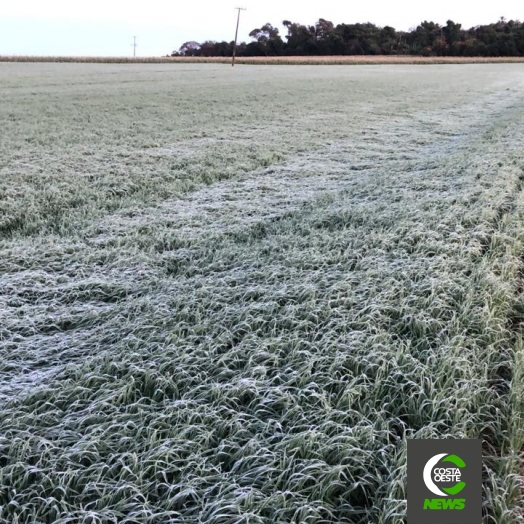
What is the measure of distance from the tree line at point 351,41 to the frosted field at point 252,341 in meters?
72.1

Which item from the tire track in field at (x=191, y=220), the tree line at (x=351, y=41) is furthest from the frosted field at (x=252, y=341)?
the tree line at (x=351, y=41)

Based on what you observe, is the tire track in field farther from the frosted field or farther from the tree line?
the tree line

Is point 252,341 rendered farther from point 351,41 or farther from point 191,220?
point 351,41

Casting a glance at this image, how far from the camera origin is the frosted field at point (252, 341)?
2.01m

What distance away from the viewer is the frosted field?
2.01 metres

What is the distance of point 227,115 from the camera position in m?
14.7

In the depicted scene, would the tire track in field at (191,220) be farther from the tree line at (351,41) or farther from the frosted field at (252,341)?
the tree line at (351,41)

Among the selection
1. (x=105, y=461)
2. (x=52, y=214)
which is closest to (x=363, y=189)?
(x=52, y=214)

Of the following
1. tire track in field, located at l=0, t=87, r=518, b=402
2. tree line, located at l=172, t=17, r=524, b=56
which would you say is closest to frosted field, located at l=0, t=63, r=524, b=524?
tire track in field, located at l=0, t=87, r=518, b=402

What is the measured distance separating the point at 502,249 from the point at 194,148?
22.6 ft

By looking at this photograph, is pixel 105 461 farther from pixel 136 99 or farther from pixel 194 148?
pixel 136 99

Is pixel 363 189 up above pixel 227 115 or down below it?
below

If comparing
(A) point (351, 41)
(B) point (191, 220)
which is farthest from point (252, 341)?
(A) point (351, 41)

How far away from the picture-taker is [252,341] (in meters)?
2.95
